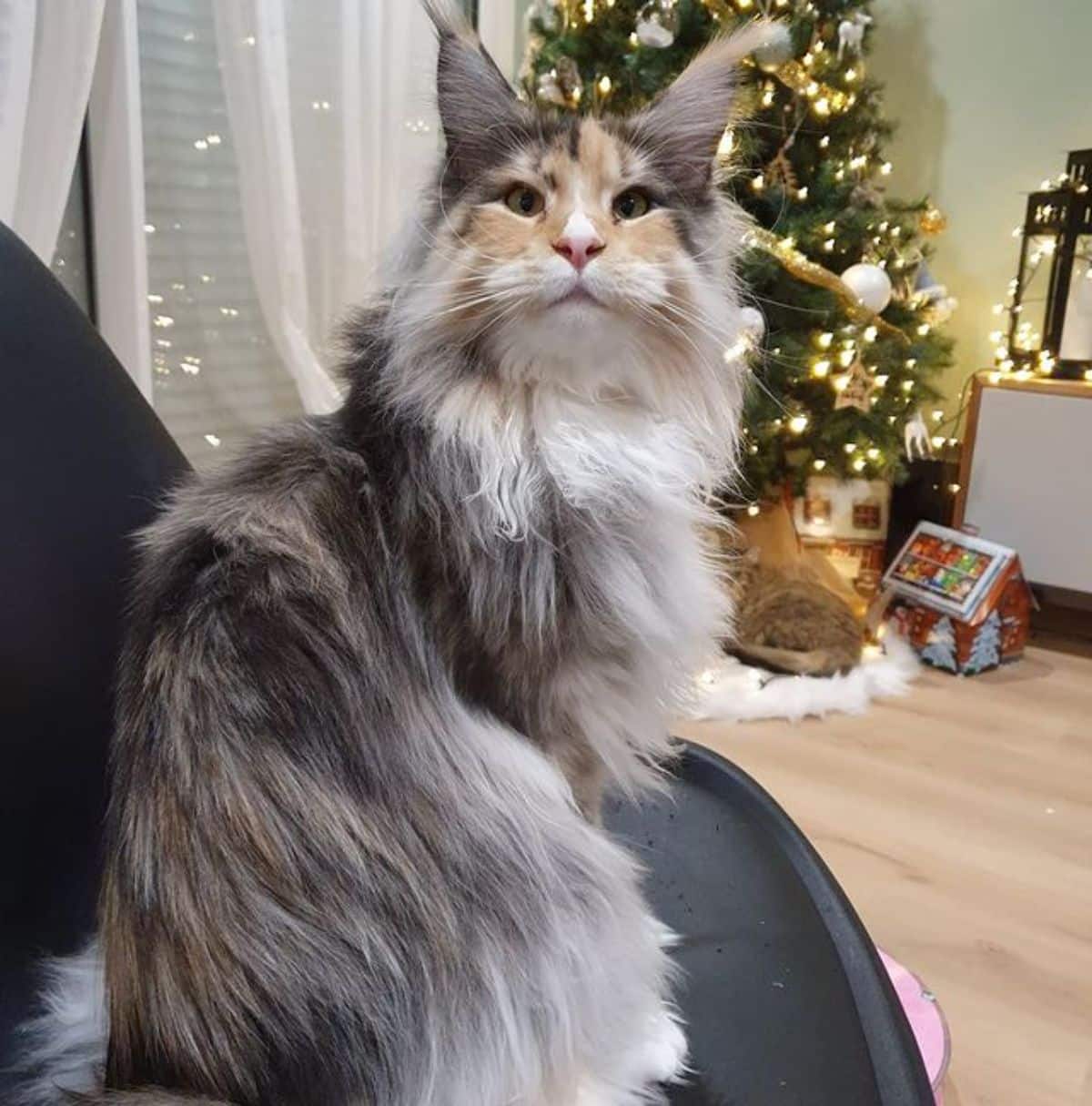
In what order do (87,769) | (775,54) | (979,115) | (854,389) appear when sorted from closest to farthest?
(87,769), (775,54), (854,389), (979,115)

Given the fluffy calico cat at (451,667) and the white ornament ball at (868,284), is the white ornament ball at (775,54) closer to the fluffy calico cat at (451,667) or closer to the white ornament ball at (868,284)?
the white ornament ball at (868,284)

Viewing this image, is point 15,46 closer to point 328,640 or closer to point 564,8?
point 328,640

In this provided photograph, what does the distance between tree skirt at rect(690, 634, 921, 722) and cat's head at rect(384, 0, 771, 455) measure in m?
1.50

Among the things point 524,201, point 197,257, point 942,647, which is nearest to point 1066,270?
point 942,647

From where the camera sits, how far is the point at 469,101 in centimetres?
96

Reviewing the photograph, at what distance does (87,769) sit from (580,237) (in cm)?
65

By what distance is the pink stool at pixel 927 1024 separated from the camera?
4.22ft

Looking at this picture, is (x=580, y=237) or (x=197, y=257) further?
(x=197, y=257)

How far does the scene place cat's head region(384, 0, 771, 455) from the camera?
0.89 m

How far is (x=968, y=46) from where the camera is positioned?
3.04 m

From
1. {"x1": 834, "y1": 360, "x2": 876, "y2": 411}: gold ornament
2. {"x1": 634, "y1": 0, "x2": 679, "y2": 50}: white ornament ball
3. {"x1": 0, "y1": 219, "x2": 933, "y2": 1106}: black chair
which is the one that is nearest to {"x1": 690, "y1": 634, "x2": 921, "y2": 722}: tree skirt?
{"x1": 834, "y1": 360, "x2": 876, "y2": 411}: gold ornament

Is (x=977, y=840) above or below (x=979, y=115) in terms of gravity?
below

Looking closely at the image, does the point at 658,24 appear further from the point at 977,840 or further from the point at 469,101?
the point at 977,840

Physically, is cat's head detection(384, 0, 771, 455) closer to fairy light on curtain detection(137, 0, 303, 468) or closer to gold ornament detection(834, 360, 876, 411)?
fairy light on curtain detection(137, 0, 303, 468)
